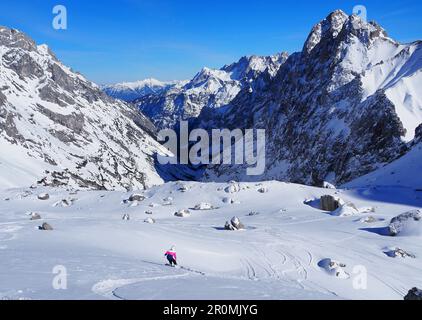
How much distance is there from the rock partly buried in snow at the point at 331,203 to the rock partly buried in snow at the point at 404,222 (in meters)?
Answer: 12.6

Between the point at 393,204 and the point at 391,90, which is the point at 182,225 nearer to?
the point at 393,204

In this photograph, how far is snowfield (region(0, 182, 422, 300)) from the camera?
19.2m

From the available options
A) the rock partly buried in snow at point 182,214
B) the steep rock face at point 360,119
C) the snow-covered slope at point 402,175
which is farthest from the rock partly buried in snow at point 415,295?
the steep rock face at point 360,119

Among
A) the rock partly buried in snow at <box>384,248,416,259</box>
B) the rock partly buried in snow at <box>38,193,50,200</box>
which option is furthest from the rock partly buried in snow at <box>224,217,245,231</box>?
the rock partly buried in snow at <box>38,193,50,200</box>

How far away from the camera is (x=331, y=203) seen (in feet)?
178

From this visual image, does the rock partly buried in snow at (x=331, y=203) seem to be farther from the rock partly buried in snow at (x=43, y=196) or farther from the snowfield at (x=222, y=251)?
the rock partly buried in snow at (x=43, y=196)

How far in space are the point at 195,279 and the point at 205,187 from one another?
4403 centimetres

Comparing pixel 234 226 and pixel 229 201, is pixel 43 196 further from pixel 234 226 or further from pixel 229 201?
pixel 234 226

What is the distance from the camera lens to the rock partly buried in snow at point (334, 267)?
28812mm

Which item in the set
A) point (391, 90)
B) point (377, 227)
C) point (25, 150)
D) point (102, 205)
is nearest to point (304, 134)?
point (391, 90)

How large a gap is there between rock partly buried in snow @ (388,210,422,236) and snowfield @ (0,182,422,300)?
662 millimetres

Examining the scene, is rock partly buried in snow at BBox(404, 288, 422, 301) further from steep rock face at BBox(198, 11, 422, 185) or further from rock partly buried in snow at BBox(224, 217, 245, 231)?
steep rock face at BBox(198, 11, 422, 185)

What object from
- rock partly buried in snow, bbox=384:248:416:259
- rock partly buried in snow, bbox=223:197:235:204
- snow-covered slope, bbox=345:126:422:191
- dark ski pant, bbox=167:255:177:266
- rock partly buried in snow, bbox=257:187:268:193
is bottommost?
rock partly buried in snow, bbox=384:248:416:259

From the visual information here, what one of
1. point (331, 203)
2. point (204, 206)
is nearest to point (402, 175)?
point (331, 203)
